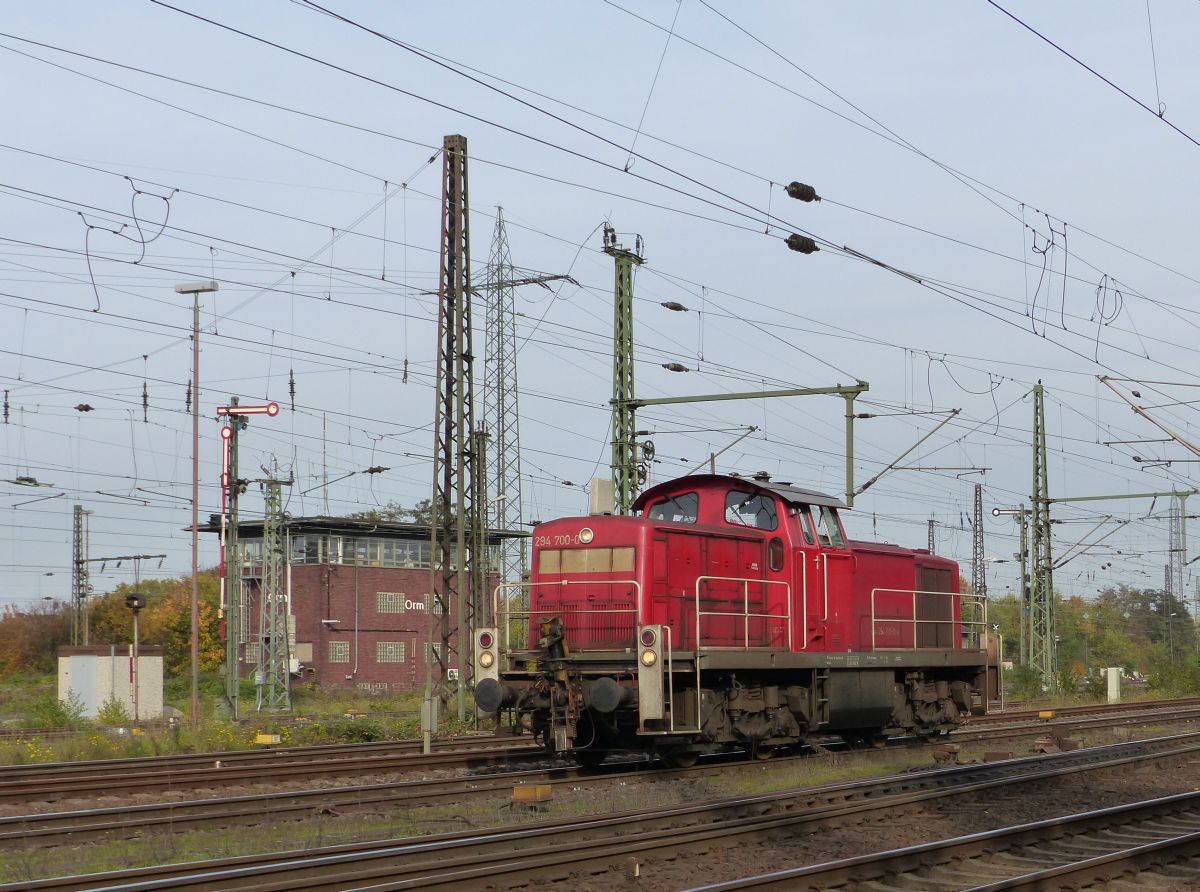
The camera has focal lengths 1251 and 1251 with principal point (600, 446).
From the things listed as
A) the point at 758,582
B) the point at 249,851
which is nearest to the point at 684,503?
the point at 758,582

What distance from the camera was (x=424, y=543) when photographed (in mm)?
62719

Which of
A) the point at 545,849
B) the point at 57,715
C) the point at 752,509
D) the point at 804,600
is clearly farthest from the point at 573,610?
the point at 57,715

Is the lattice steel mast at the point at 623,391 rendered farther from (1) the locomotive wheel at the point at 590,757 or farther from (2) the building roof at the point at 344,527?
(2) the building roof at the point at 344,527

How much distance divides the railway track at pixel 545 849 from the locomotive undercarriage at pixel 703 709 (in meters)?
2.01

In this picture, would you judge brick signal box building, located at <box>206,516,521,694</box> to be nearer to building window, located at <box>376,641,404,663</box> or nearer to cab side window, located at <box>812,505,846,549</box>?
building window, located at <box>376,641,404,663</box>

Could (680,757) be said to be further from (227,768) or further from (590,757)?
(227,768)

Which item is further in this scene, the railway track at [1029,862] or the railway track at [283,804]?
the railway track at [283,804]

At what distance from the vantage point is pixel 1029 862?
10.1 metres

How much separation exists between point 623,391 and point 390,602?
36767 mm

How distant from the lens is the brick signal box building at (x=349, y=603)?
5647 cm

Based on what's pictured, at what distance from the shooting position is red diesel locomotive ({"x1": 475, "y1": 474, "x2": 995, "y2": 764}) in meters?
15.0

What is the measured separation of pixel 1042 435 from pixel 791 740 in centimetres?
2380

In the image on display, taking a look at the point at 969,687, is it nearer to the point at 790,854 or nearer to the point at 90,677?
the point at 790,854

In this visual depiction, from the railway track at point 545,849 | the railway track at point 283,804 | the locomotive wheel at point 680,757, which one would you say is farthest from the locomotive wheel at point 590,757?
the railway track at point 545,849
